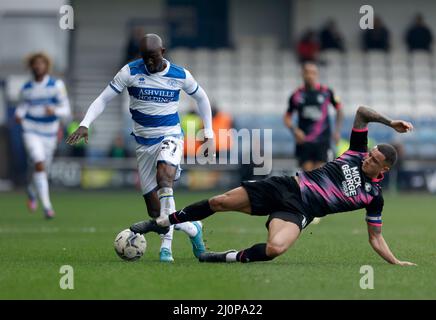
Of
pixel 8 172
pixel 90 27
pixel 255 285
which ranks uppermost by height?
pixel 90 27

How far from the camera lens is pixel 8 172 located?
28.4 meters

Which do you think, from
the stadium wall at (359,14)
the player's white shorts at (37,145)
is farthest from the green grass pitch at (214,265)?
the stadium wall at (359,14)

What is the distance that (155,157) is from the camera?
10562 mm

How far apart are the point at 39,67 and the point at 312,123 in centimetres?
462

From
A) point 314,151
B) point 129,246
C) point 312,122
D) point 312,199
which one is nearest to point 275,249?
point 312,199

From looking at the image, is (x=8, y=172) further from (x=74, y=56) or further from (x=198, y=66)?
(x=198, y=66)

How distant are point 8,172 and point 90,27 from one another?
22.3 ft

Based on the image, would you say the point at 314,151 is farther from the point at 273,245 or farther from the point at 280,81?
the point at 280,81

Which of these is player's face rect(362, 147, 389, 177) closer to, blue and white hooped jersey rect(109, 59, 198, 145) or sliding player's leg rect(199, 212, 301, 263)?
sliding player's leg rect(199, 212, 301, 263)

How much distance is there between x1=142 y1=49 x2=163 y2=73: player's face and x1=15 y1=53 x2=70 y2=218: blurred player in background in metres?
7.01

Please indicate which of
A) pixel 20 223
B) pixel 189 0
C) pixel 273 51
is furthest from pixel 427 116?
pixel 20 223

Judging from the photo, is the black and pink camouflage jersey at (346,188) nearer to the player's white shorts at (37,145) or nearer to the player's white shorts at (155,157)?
the player's white shorts at (155,157)

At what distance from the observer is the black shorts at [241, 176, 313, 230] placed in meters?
9.54

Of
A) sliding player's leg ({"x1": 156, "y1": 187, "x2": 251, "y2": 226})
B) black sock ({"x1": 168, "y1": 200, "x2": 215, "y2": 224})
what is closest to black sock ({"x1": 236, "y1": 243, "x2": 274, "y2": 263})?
sliding player's leg ({"x1": 156, "y1": 187, "x2": 251, "y2": 226})
